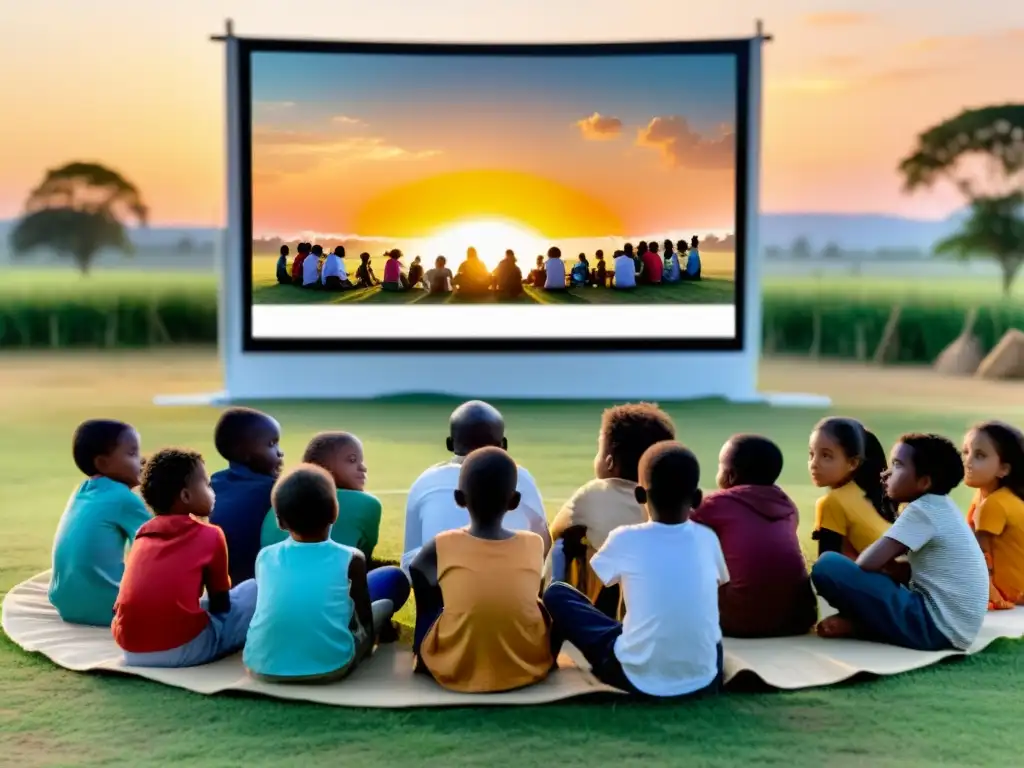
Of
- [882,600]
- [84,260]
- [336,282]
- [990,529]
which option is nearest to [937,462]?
[882,600]

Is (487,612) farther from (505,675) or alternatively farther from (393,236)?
(393,236)

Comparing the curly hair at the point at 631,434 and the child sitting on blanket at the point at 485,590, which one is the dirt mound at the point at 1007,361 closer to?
the curly hair at the point at 631,434

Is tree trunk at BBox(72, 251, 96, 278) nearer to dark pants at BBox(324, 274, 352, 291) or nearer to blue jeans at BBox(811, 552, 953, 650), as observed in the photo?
dark pants at BBox(324, 274, 352, 291)

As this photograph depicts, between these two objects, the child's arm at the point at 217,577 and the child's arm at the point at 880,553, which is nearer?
the child's arm at the point at 217,577

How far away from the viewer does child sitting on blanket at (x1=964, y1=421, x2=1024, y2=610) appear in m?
4.50

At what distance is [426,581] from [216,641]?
2.38ft

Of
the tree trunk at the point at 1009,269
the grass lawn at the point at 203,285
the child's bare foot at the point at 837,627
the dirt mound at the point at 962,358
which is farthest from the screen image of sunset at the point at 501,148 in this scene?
the tree trunk at the point at 1009,269

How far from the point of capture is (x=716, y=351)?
11.9 m

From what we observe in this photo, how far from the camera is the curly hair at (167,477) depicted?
3.74 metres

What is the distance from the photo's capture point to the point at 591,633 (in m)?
3.63

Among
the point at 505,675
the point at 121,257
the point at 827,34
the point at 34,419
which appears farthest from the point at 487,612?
the point at 121,257

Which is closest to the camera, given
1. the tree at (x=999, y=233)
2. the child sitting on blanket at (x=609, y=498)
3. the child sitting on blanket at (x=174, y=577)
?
the child sitting on blanket at (x=174, y=577)

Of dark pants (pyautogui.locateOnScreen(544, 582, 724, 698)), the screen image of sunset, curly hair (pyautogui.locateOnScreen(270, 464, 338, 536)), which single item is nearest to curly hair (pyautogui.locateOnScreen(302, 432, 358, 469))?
curly hair (pyautogui.locateOnScreen(270, 464, 338, 536))

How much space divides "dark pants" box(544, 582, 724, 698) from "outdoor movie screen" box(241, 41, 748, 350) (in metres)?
8.04
